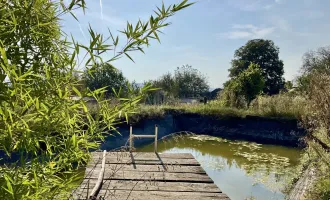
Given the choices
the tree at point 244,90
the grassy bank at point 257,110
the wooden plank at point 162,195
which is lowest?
the wooden plank at point 162,195

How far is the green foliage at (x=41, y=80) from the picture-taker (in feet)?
2.98

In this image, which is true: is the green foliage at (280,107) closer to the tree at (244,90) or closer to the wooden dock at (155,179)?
the tree at (244,90)

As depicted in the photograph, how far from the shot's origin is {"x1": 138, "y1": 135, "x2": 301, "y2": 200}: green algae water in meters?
5.74

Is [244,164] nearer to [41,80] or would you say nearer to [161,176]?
[161,176]

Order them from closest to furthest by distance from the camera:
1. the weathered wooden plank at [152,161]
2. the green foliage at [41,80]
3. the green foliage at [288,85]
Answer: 1. the green foliage at [41,80]
2. the weathered wooden plank at [152,161]
3. the green foliage at [288,85]

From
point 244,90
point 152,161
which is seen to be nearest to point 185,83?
point 244,90

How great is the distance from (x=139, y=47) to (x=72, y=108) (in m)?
0.32

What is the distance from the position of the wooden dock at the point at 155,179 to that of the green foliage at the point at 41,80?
56.9 inches

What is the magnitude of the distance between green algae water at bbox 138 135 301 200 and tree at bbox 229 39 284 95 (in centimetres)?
1570

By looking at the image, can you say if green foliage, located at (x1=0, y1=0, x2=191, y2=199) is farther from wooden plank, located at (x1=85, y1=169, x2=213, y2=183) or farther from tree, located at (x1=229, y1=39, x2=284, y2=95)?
tree, located at (x1=229, y1=39, x2=284, y2=95)

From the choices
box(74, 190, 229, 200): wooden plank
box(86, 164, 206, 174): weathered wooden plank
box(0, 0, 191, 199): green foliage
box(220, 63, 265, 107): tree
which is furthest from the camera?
box(220, 63, 265, 107): tree

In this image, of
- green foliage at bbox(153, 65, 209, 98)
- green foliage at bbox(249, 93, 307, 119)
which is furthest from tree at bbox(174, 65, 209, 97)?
green foliage at bbox(249, 93, 307, 119)

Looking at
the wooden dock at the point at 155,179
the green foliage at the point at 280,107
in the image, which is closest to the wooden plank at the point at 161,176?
the wooden dock at the point at 155,179

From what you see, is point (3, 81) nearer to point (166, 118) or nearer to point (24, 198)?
point (24, 198)
